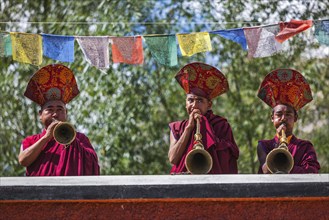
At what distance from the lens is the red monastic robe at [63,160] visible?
756 centimetres

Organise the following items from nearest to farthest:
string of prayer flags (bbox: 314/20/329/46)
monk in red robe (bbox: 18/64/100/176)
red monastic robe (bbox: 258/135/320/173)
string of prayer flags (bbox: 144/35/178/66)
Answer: monk in red robe (bbox: 18/64/100/176), red monastic robe (bbox: 258/135/320/173), string of prayer flags (bbox: 314/20/329/46), string of prayer flags (bbox: 144/35/178/66)

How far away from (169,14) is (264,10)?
120 centimetres

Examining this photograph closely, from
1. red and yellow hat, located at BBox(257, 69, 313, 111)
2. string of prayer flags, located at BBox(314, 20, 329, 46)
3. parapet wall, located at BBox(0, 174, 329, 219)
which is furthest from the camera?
string of prayer flags, located at BBox(314, 20, 329, 46)

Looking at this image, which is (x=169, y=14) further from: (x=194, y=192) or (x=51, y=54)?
(x=194, y=192)

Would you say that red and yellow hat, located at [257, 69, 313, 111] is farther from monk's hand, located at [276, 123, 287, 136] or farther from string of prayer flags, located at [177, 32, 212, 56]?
string of prayer flags, located at [177, 32, 212, 56]

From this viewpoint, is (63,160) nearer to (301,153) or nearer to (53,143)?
(53,143)

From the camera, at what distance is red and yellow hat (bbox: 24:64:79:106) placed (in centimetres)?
794

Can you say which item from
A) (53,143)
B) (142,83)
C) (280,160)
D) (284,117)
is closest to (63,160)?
(53,143)

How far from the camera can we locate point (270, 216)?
5.77 metres

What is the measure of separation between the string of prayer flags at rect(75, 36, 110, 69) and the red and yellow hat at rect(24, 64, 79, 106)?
0.54m

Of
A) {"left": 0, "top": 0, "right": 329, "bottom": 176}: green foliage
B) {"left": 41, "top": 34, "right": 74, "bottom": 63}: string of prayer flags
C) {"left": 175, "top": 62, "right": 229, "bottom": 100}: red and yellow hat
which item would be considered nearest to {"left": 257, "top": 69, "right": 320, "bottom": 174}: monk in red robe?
{"left": 175, "top": 62, "right": 229, "bottom": 100}: red and yellow hat

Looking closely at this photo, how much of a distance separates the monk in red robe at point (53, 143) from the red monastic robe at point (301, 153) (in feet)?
4.45

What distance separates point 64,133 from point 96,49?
1401 millimetres

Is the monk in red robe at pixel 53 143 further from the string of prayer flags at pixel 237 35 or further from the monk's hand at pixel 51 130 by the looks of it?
the string of prayer flags at pixel 237 35
